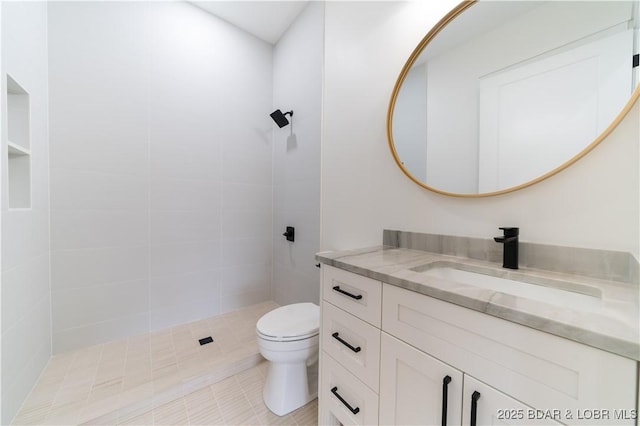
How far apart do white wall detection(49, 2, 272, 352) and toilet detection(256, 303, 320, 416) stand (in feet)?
3.52

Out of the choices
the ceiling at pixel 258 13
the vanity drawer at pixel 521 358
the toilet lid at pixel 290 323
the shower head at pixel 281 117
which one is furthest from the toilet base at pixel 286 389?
the ceiling at pixel 258 13

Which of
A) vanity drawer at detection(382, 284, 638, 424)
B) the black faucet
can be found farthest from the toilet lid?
the black faucet

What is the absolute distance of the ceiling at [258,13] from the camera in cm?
190

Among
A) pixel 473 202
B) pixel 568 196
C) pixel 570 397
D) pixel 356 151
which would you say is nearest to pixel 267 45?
pixel 356 151

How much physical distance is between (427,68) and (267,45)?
1904mm

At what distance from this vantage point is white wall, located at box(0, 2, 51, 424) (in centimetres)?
104

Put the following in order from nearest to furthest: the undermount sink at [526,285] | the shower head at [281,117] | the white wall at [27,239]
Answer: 1. the undermount sink at [526,285]
2. the white wall at [27,239]
3. the shower head at [281,117]

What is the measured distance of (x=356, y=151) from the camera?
147 centimetres

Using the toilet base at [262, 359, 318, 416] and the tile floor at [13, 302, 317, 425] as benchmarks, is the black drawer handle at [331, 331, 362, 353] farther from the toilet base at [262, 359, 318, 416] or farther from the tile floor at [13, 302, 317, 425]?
the tile floor at [13, 302, 317, 425]

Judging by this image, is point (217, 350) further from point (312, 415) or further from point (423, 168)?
point (423, 168)

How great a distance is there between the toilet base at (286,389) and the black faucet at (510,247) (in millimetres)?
1106

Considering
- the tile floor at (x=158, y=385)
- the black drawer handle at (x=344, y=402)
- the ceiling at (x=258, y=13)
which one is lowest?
the tile floor at (x=158, y=385)

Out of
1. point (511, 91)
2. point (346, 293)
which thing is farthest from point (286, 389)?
point (511, 91)

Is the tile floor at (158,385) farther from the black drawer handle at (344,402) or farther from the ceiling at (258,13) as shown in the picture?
the ceiling at (258,13)
